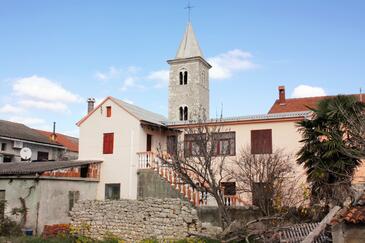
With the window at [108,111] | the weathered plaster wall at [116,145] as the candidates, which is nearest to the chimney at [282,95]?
the weathered plaster wall at [116,145]

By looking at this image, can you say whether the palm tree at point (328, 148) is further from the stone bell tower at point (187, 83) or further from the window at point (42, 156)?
the stone bell tower at point (187, 83)

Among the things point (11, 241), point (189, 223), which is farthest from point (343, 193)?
point (11, 241)

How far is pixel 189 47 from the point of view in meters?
42.3

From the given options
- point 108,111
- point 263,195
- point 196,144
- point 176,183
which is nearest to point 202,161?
point 196,144

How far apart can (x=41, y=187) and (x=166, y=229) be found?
21.0 ft

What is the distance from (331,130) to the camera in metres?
15.1

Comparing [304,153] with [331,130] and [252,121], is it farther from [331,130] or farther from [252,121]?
[252,121]

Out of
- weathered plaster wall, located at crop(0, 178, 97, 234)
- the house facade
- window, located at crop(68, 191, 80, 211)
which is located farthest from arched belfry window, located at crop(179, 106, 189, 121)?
weathered plaster wall, located at crop(0, 178, 97, 234)

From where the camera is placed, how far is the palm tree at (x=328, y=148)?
46.9 feet

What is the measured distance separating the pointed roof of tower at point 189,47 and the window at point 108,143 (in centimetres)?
2003

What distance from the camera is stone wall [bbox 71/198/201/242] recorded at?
53.7 ft

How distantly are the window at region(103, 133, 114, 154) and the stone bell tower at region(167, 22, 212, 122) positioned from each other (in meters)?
15.8

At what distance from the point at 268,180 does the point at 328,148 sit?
10.9 ft

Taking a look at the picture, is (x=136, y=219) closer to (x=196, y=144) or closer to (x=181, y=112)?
(x=196, y=144)
